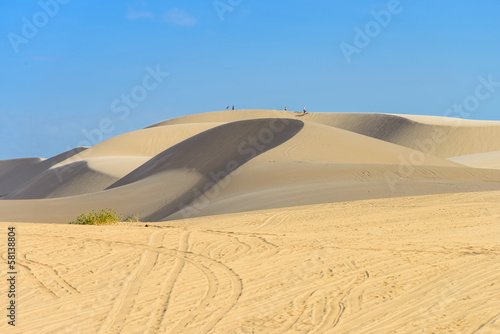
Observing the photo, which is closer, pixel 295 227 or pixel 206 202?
pixel 295 227

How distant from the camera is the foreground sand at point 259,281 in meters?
6.71

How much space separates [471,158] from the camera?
67.4m

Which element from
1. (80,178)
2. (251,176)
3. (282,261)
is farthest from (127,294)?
(80,178)

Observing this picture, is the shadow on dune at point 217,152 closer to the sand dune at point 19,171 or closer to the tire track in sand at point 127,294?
the tire track in sand at point 127,294

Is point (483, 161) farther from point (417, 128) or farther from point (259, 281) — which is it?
point (259, 281)

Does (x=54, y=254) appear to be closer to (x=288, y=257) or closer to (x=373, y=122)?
(x=288, y=257)

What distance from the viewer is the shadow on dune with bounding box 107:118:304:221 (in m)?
37.6

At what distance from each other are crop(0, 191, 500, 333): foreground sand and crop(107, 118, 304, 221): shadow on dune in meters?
21.3

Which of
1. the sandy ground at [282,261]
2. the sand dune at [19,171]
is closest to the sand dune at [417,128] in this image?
the sand dune at [19,171]

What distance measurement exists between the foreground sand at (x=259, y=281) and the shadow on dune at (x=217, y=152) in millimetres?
21278

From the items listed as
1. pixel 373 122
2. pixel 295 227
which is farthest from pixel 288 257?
pixel 373 122

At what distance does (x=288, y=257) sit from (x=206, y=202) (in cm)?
1847

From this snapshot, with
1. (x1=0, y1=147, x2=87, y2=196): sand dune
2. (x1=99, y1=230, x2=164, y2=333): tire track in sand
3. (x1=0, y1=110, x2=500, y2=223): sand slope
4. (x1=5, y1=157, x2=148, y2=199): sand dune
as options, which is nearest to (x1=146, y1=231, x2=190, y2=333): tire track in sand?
(x1=99, y1=230, x2=164, y2=333): tire track in sand

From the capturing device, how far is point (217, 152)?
43000 millimetres
